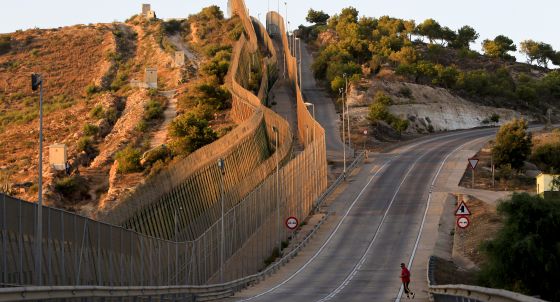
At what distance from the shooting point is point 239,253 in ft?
188

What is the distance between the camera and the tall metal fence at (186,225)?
29531 mm

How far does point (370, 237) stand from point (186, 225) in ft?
53.1

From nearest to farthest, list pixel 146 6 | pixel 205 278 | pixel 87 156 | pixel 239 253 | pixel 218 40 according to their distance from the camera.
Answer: pixel 205 278 → pixel 239 253 → pixel 87 156 → pixel 218 40 → pixel 146 6

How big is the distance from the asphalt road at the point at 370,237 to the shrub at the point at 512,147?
5.29 m

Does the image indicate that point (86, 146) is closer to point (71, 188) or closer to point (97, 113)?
point (97, 113)

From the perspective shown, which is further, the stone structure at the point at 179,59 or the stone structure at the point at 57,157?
the stone structure at the point at 179,59

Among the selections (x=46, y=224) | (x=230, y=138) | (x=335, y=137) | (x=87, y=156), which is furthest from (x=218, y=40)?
(x=46, y=224)

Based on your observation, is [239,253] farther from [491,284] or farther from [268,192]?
[491,284]

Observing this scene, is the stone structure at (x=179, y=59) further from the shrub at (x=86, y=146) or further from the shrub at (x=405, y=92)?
the shrub at (x=86, y=146)

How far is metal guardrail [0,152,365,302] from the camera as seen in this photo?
22.8 m

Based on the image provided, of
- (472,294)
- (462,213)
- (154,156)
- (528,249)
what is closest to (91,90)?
(154,156)

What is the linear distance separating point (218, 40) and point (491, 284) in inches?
5053

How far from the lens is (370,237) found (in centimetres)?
6806

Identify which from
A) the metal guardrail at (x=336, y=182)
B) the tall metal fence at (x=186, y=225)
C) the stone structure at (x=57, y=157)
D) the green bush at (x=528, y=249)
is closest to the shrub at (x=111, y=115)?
the stone structure at (x=57, y=157)
